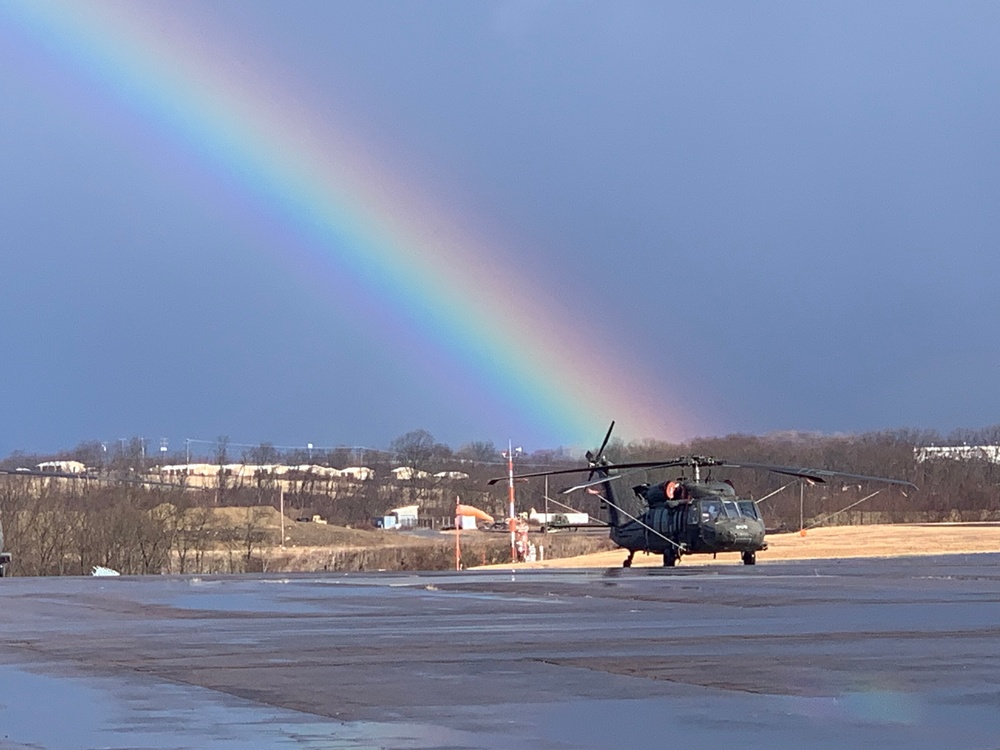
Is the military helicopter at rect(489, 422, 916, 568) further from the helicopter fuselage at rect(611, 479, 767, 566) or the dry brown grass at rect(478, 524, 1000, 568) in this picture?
the dry brown grass at rect(478, 524, 1000, 568)

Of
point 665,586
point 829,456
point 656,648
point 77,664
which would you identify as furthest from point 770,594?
point 829,456

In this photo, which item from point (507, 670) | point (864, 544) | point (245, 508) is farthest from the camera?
point (245, 508)

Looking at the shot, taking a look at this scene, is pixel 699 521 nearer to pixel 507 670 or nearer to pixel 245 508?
pixel 507 670

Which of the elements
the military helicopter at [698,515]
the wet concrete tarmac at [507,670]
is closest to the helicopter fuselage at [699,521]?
the military helicopter at [698,515]

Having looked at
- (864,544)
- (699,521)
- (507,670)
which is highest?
(864,544)

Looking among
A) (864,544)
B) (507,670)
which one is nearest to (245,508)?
(864,544)

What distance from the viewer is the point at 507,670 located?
12.8 m

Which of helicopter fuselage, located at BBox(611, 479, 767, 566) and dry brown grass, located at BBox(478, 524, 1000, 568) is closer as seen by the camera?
helicopter fuselage, located at BBox(611, 479, 767, 566)

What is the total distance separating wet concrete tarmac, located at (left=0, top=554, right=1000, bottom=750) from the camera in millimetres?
9227

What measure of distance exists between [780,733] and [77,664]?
23.7 ft

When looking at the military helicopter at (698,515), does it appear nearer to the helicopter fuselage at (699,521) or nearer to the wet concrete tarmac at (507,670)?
the helicopter fuselage at (699,521)

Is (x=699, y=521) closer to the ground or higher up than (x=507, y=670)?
higher up

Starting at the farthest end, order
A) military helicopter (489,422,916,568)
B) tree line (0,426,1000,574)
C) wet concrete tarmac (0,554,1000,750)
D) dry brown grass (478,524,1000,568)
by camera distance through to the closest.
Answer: tree line (0,426,1000,574) < dry brown grass (478,524,1000,568) < military helicopter (489,422,916,568) < wet concrete tarmac (0,554,1000,750)

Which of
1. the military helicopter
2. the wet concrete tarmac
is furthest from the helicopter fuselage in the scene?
the wet concrete tarmac
